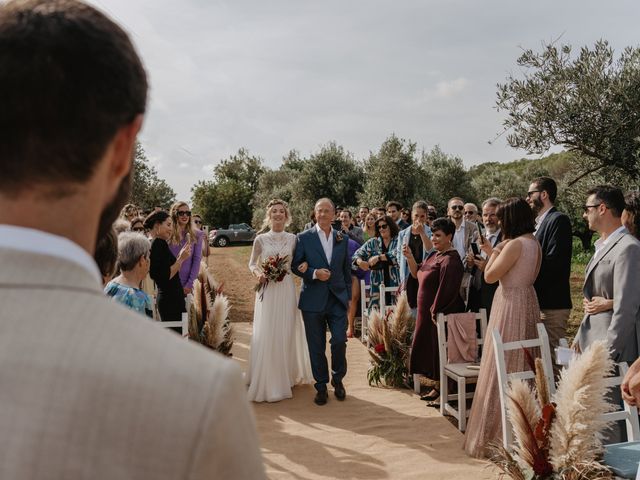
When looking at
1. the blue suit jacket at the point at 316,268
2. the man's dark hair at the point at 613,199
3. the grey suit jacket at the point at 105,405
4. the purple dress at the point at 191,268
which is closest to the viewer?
the grey suit jacket at the point at 105,405

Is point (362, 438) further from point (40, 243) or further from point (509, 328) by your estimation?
point (40, 243)

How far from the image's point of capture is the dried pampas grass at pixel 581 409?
249 cm

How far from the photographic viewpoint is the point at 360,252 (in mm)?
9156

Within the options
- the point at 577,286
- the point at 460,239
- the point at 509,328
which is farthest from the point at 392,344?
the point at 577,286

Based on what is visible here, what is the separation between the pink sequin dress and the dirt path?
7803 millimetres

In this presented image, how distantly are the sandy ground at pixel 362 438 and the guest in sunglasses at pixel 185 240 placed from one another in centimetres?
231

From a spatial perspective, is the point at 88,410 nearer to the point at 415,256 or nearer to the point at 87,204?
the point at 87,204

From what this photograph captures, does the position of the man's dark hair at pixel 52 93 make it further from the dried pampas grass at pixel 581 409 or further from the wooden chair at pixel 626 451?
the wooden chair at pixel 626 451

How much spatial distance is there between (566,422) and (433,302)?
393cm

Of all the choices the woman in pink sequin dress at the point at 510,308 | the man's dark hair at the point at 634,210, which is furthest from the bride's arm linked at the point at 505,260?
the man's dark hair at the point at 634,210

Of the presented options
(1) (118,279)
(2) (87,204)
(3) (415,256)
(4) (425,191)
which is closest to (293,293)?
(3) (415,256)

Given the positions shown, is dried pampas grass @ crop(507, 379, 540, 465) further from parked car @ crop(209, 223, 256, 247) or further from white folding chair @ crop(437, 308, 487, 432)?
parked car @ crop(209, 223, 256, 247)

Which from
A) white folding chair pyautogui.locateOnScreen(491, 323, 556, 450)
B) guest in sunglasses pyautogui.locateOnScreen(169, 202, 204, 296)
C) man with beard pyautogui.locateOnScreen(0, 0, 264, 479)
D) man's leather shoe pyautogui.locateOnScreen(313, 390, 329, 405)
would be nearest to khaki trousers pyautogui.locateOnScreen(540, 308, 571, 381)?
white folding chair pyautogui.locateOnScreen(491, 323, 556, 450)

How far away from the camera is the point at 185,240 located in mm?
7809
